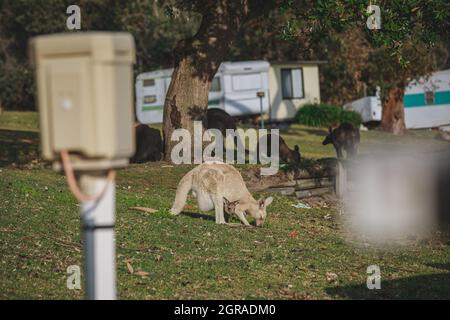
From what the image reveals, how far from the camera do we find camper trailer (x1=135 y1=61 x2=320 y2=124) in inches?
2099

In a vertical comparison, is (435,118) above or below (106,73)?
below

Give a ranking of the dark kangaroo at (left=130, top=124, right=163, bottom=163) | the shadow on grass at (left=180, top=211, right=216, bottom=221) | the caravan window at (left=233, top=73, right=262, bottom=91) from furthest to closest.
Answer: the caravan window at (left=233, top=73, right=262, bottom=91) → the dark kangaroo at (left=130, top=124, right=163, bottom=163) → the shadow on grass at (left=180, top=211, right=216, bottom=221)

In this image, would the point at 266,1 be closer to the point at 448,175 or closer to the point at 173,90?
the point at 173,90

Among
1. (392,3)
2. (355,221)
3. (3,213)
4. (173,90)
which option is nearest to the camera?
(3,213)

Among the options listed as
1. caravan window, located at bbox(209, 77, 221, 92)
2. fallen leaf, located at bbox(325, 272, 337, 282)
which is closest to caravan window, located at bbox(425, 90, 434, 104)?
caravan window, located at bbox(209, 77, 221, 92)

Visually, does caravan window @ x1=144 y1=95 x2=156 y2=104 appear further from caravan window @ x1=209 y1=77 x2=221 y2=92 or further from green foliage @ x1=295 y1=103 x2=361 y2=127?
green foliage @ x1=295 y1=103 x2=361 y2=127

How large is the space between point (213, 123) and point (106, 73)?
28.5 m

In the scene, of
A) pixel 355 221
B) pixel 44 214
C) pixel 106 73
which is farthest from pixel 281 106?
pixel 106 73

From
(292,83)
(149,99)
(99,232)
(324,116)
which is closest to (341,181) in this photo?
(99,232)

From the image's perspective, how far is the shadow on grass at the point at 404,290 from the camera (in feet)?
40.2

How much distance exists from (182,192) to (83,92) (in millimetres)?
11572

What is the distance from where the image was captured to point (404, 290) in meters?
12.9

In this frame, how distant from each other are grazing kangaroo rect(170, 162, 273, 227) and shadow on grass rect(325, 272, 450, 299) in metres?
4.63

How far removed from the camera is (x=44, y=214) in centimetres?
1712
